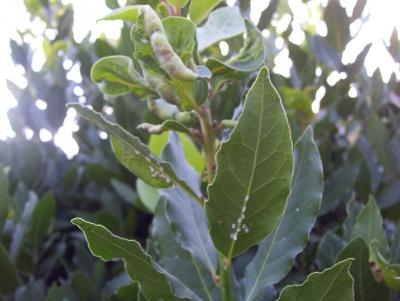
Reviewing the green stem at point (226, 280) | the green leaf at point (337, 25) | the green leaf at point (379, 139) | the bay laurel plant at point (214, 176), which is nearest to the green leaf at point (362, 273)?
the bay laurel plant at point (214, 176)

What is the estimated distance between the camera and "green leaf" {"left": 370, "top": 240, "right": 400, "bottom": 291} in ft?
3.24

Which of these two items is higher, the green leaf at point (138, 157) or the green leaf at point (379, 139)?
the green leaf at point (138, 157)

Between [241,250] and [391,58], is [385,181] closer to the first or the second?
[391,58]

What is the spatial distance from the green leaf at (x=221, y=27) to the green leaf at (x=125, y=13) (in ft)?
0.46

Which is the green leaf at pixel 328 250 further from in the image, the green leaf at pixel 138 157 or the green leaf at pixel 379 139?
the green leaf at pixel 379 139

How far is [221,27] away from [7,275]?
82 cm

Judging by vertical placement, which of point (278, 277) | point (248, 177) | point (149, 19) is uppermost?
point (149, 19)

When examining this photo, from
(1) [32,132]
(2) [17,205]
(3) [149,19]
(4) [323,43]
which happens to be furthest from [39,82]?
(3) [149,19]

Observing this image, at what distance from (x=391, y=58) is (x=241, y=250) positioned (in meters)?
1.10

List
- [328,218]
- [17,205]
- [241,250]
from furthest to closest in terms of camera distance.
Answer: [17,205] < [328,218] < [241,250]

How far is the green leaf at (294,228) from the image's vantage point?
3.26 feet

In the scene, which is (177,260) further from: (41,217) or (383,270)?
(41,217)

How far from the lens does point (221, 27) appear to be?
108 centimetres

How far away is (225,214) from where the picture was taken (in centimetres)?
89
